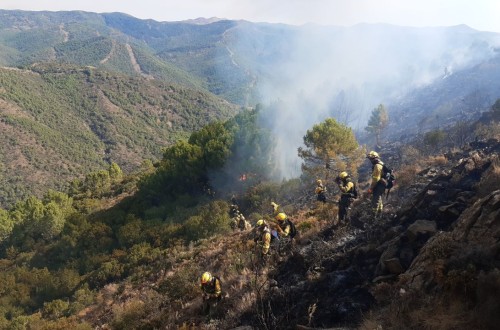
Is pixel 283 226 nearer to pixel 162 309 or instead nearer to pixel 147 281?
pixel 162 309

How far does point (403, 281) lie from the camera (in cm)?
627

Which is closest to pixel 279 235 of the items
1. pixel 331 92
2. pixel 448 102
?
pixel 448 102

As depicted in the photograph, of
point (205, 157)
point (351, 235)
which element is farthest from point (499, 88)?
point (351, 235)

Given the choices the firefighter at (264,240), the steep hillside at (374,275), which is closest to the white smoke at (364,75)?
the steep hillside at (374,275)

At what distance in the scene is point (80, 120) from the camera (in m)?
133

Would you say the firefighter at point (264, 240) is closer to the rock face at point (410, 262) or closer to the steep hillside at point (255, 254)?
the steep hillside at point (255, 254)

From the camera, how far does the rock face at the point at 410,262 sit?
510 centimetres

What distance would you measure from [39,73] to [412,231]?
6978 inches

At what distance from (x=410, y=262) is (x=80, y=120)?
141843 mm

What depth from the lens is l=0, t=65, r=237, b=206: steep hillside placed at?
326ft

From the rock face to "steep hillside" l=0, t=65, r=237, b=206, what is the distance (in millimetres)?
94042

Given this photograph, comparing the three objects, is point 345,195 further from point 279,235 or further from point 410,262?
point 410,262

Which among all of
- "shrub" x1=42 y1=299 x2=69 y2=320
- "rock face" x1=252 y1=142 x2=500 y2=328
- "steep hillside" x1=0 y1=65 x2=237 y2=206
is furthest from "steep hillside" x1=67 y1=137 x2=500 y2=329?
"steep hillside" x1=0 y1=65 x2=237 y2=206

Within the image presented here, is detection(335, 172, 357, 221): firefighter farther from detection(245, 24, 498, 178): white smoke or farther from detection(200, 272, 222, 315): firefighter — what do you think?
detection(245, 24, 498, 178): white smoke
